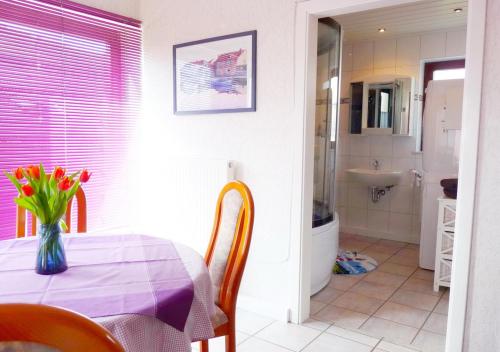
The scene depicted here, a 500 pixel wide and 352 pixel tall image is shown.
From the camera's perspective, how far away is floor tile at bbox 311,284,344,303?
303cm

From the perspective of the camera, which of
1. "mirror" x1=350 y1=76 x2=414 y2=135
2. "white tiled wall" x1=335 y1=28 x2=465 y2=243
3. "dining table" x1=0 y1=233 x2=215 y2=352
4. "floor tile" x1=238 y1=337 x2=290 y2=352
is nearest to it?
"dining table" x1=0 y1=233 x2=215 y2=352

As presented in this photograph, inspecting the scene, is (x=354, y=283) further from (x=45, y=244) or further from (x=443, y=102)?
(x=45, y=244)

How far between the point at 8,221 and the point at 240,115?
1.69 meters

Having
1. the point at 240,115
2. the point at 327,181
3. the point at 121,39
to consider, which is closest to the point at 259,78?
the point at 240,115

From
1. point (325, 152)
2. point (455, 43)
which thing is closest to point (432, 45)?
point (455, 43)

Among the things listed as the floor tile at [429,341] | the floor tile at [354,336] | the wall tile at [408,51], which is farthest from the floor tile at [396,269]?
the wall tile at [408,51]

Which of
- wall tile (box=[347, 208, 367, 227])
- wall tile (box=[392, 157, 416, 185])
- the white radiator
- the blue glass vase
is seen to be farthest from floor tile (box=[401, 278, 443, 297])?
the blue glass vase

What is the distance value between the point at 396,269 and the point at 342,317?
123cm

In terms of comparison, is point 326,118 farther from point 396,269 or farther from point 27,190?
point 27,190

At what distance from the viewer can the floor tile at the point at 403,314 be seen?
2.70 metres

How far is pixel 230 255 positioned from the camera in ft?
5.84

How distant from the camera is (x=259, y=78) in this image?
8.93 feet

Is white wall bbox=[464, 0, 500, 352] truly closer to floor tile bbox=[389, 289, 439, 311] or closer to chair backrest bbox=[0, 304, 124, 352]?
floor tile bbox=[389, 289, 439, 311]

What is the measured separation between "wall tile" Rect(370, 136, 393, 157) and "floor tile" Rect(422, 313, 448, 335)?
228cm
